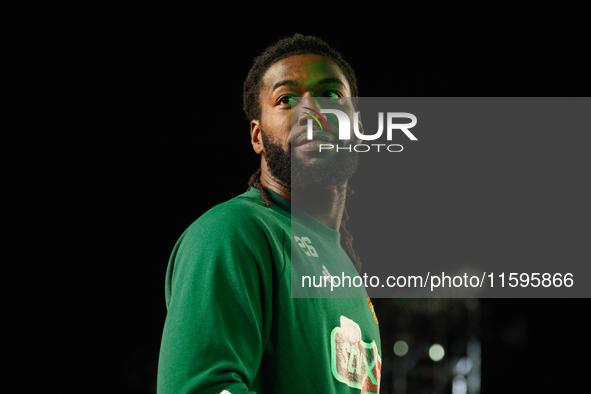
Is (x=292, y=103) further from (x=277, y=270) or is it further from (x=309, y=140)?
(x=277, y=270)

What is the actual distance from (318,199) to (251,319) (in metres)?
0.56

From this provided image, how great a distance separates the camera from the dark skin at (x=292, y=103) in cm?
130

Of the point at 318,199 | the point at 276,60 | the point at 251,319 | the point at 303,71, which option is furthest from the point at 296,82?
the point at 251,319

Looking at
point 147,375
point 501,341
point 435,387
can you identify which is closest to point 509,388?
point 501,341

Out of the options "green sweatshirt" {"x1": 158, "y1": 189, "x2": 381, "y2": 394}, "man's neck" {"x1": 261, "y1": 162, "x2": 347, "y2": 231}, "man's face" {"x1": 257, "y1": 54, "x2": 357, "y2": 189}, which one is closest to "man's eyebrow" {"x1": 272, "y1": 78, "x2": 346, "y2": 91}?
"man's face" {"x1": 257, "y1": 54, "x2": 357, "y2": 189}

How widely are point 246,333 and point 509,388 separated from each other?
6.83 meters

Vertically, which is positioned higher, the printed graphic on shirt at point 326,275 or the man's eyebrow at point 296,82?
the man's eyebrow at point 296,82

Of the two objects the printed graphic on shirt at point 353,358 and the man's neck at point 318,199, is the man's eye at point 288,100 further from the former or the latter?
the printed graphic on shirt at point 353,358

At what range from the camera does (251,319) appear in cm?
90

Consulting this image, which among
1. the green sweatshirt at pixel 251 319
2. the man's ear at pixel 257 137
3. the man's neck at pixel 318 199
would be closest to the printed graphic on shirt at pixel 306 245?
the green sweatshirt at pixel 251 319

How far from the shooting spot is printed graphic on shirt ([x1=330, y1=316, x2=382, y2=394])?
3.49ft

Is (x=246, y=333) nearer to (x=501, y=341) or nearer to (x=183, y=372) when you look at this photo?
(x=183, y=372)

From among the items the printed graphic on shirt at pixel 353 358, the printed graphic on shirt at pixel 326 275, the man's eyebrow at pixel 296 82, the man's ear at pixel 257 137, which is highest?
the man's eyebrow at pixel 296 82

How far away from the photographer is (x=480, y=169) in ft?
9.91
